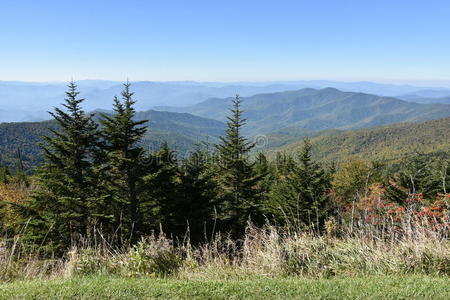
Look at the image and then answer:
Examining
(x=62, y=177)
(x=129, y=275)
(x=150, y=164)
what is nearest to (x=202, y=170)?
(x=150, y=164)

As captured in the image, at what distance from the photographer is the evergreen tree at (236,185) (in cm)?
2288

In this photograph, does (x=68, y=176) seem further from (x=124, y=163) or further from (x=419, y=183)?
(x=419, y=183)

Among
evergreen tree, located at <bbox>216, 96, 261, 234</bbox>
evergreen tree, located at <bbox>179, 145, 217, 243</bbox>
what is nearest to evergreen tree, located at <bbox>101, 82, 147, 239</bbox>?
evergreen tree, located at <bbox>179, 145, 217, 243</bbox>

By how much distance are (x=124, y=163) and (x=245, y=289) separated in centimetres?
1406

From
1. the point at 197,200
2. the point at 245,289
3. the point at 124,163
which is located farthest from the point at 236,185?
the point at 245,289

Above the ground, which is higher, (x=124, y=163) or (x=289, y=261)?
(x=289, y=261)

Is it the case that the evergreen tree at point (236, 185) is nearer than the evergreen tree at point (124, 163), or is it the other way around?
the evergreen tree at point (124, 163)

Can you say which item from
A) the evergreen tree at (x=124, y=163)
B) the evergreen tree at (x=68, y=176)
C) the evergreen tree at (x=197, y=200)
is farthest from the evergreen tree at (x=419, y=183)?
the evergreen tree at (x=68, y=176)

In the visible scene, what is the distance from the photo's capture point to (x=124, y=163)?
16.6m

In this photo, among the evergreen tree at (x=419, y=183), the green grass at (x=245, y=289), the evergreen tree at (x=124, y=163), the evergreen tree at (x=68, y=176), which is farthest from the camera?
the evergreen tree at (x=419, y=183)

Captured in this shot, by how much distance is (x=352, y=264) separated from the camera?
5.07 meters

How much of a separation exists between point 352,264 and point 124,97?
15701 millimetres

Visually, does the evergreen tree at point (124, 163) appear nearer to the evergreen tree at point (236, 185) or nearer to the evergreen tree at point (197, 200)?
the evergreen tree at point (197, 200)

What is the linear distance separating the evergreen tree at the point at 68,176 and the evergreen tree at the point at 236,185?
1025 centimetres
